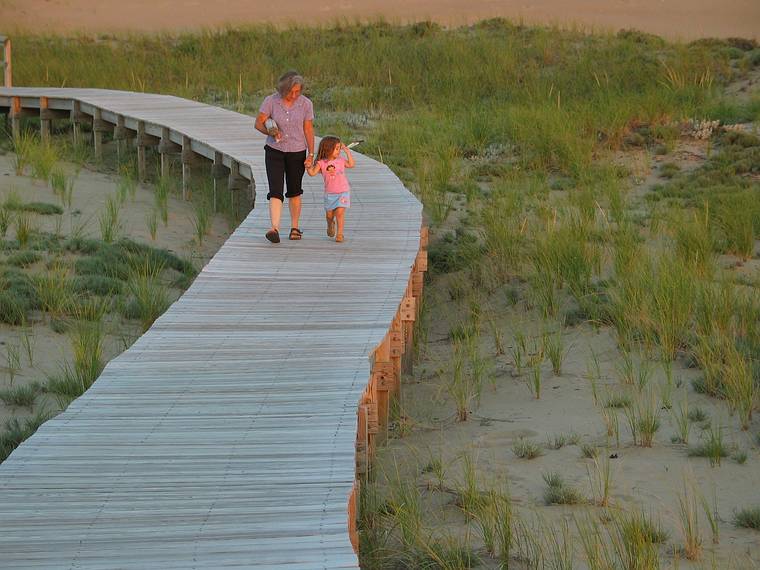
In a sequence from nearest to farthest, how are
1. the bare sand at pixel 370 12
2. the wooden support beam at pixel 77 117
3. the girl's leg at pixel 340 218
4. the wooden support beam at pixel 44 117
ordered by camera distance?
the girl's leg at pixel 340 218
the wooden support beam at pixel 77 117
the wooden support beam at pixel 44 117
the bare sand at pixel 370 12

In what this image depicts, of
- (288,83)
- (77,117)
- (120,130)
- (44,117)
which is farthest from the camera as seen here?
(44,117)

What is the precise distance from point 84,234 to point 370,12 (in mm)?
25921

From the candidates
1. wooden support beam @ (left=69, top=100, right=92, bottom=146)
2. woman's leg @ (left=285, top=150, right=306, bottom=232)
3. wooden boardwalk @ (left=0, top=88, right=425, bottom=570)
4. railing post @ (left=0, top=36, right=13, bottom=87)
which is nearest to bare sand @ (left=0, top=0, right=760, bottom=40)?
railing post @ (left=0, top=36, right=13, bottom=87)

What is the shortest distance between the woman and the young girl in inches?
4.5

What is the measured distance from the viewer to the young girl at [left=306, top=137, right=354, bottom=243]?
9.69 metres

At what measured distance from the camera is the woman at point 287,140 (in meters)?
9.64

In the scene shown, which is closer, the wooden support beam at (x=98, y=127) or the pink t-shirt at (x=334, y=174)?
the pink t-shirt at (x=334, y=174)

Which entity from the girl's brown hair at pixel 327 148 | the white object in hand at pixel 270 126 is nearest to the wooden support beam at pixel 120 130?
the white object in hand at pixel 270 126

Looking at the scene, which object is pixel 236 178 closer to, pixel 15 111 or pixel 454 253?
pixel 454 253

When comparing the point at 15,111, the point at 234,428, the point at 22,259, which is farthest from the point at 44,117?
the point at 234,428

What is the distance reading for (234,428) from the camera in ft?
19.7

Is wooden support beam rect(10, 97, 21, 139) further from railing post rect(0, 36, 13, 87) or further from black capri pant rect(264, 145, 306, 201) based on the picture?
black capri pant rect(264, 145, 306, 201)

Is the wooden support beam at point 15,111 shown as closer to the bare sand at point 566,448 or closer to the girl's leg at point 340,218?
the girl's leg at point 340,218

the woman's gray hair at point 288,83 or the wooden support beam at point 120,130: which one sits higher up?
the woman's gray hair at point 288,83
